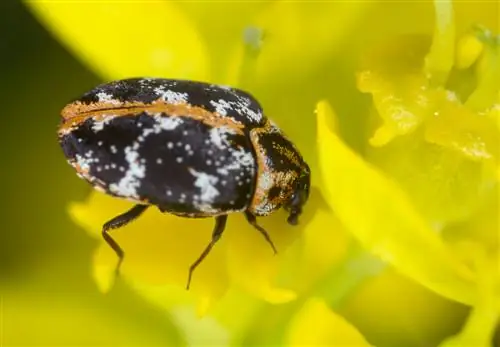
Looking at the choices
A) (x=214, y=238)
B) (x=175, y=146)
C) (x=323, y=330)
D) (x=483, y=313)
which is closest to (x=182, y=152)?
(x=175, y=146)

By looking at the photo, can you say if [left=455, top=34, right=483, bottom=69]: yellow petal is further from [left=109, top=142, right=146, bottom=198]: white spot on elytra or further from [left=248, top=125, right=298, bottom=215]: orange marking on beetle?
[left=109, top=142, right=146, bottom=198]: white spot on elytra

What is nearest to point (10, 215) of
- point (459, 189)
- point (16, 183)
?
point (16, 183)

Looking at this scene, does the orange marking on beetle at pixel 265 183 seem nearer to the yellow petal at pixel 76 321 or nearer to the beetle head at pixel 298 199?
the beetle head at pixel 298 199

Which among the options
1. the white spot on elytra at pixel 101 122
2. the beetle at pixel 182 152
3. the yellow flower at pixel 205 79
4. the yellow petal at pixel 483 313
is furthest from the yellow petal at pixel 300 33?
the yellow petal at pixel 483 313

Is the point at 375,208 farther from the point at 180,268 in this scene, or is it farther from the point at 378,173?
the point at 180,268

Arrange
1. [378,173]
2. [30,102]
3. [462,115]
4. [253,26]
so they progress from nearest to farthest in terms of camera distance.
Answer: [378,173], [462,115], [253,26], [30,102]

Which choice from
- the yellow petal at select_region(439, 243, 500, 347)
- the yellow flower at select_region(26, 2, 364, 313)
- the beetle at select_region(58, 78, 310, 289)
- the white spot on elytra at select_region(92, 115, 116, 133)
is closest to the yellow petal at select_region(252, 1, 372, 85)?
the yellow flower at select_region(26, 2, 364, 313)
